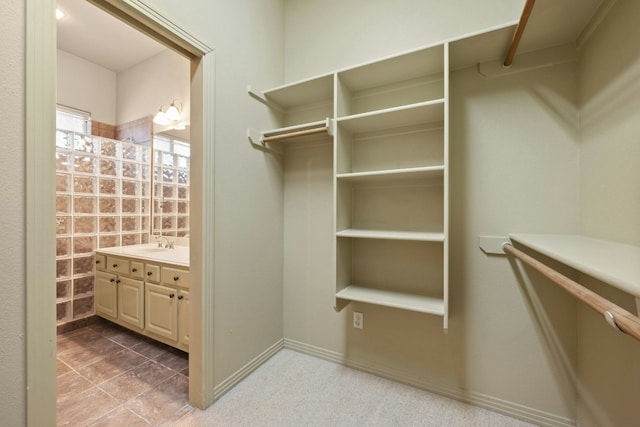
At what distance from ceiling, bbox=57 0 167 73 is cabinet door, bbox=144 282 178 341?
2.44 metres

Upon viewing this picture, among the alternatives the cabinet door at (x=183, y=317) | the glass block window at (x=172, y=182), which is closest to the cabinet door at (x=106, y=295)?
the glass block window at (x=172, y=182)

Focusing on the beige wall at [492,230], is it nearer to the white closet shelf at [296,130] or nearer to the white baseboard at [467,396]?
the white baseboard at [467,396]

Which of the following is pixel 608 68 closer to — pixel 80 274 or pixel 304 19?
pixel 304 19

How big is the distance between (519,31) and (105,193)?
12.1 ft

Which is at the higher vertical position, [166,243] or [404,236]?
[404,236]

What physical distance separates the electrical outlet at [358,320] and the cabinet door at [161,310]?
1.42m

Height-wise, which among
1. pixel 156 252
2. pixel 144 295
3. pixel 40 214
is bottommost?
pixel 144 295

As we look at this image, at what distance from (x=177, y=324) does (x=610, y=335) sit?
260cm

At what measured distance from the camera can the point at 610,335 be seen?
109 cm

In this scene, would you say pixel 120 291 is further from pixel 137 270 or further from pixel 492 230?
pixel 492 230

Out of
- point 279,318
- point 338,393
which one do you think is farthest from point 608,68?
point 279,318

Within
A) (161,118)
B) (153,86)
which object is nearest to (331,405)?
(161,118)

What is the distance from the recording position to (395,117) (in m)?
1.54

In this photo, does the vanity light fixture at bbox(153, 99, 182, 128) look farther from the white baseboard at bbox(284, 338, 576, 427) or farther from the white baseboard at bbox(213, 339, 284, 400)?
the white baseboard at bbox(284, 338, 576, 427)
